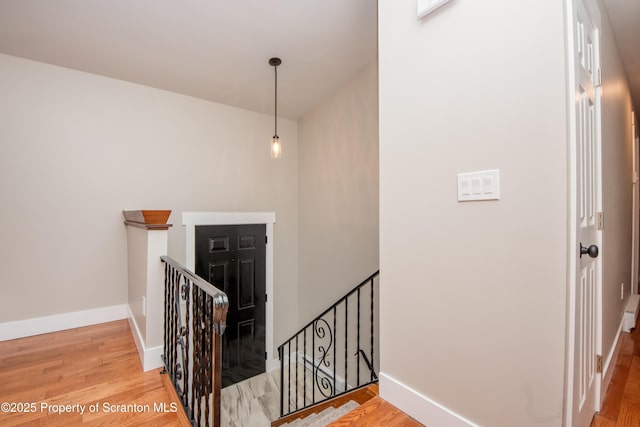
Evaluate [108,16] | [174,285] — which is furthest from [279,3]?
[174,285]

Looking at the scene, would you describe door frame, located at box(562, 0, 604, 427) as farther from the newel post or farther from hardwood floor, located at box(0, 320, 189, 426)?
the newel post

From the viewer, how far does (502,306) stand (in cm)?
118

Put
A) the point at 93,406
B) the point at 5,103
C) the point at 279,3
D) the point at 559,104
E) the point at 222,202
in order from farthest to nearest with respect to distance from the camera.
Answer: the point at 222,202 < the point at 5,103 < the point at 279,3 < the point at 93,406 < the point at 559,104

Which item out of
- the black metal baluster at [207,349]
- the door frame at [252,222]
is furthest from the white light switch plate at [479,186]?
the door frame at [252,222]

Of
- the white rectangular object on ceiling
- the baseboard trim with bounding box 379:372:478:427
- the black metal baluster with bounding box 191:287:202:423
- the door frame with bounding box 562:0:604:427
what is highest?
the white rectangular object on ceiling

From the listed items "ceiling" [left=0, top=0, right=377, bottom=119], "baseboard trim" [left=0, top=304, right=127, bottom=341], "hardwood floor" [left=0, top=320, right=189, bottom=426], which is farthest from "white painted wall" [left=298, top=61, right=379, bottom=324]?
"baseboard trim" [left=0, top=304, right=127, bottom=341]

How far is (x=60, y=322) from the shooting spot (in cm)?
294

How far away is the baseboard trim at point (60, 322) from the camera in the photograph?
8.96 ft

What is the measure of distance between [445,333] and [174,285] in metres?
1.77

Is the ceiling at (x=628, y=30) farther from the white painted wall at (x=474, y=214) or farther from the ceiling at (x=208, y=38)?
the white painted wall at (x=474, y=214)

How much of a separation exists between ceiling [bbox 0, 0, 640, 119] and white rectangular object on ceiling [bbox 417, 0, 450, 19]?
1.00 meters

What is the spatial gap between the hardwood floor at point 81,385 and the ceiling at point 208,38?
283 centimetres

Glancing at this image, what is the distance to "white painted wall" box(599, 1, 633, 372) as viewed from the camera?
168 cm

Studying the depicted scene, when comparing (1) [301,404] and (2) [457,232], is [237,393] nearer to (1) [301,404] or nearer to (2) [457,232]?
(1) [301,404]
